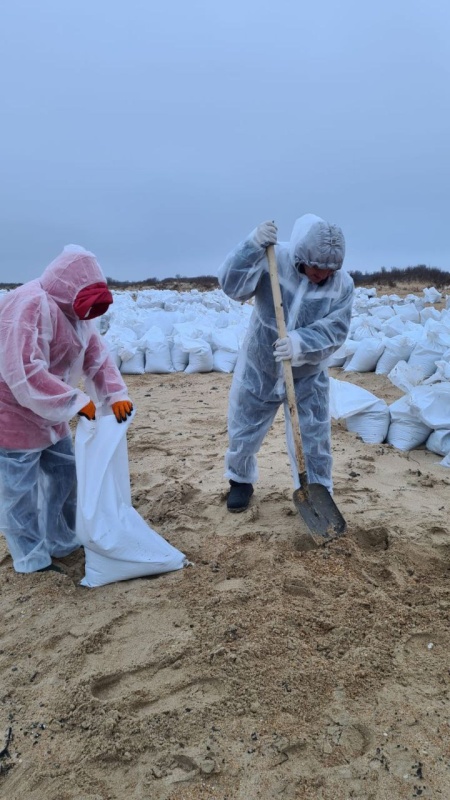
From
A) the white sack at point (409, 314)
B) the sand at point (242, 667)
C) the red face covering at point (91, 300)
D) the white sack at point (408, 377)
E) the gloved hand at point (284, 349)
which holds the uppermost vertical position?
the red face covering at point (91, 300)

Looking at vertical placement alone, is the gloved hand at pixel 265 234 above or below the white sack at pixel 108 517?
above

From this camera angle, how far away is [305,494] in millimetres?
2414

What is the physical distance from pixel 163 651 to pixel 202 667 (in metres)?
0.15

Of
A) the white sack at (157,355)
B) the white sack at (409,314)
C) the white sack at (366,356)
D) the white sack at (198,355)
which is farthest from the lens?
the white sack at (409,314)

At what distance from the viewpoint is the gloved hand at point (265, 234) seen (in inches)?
87.4

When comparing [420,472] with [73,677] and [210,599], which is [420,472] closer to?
[210,599]

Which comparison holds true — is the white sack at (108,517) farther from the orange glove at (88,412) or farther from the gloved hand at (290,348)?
the gloved hand at (290,348)

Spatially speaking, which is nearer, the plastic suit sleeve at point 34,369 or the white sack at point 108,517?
the plastic suit sleeve at point 34,369

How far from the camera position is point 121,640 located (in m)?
1.85

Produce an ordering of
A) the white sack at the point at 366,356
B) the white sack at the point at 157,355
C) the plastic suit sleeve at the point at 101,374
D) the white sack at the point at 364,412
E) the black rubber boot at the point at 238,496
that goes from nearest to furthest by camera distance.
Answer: the plastic suit sleeve at the point at 101,374 → the black rubber boot at the point at 238,496 → the white sack at the point at 364,412 → the white sack at the point at 366,356 → the white sack at the point at 157,355

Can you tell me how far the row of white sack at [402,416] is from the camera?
345 centimetres

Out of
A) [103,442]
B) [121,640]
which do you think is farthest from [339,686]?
[103,442]

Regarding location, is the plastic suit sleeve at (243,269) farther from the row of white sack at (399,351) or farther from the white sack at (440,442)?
the row of white sack at (399,351)

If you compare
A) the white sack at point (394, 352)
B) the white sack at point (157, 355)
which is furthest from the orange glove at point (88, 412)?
the white sack at point (157, 355)
